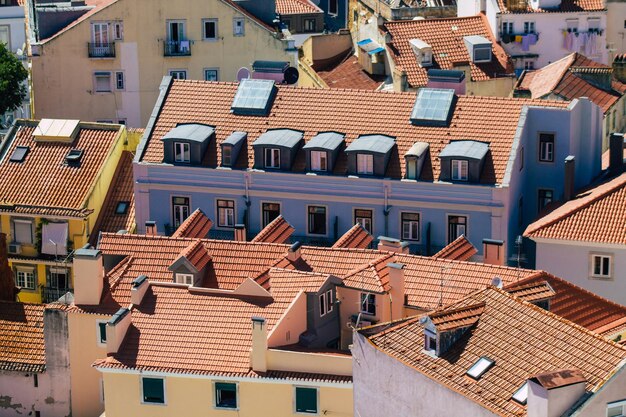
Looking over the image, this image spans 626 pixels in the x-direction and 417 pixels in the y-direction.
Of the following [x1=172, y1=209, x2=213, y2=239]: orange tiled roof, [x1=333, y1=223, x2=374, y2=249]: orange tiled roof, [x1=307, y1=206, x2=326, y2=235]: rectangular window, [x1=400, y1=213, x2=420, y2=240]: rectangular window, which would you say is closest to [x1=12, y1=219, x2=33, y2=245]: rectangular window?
[x1=172, y1=209, x2=213, y2=239]: orange tiled roof

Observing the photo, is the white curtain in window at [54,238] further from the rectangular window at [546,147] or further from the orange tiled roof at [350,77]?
the rectangular window at [546,147]

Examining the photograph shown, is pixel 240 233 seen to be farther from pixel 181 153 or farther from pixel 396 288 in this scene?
pixel 396 288

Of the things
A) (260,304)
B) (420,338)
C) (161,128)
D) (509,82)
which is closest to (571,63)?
(509,82)

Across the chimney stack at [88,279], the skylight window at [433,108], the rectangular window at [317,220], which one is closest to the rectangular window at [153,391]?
the chimney stack at [88,279]

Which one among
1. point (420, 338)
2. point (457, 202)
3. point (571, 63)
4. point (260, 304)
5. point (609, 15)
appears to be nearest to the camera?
point (420, 338)

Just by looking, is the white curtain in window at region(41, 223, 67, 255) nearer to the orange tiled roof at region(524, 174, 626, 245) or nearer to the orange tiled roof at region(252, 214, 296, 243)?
the orange tiled roof at region(252, 214, 296, 243)

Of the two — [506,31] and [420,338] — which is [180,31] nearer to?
[506,31]

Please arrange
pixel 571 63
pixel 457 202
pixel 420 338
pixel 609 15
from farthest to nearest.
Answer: pixel 609 15, pixel 571 63, pixel 457 202, pixel 420 338
